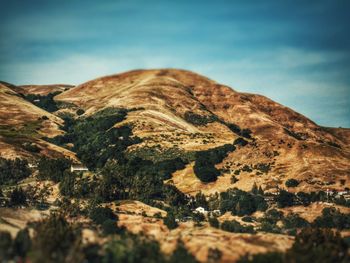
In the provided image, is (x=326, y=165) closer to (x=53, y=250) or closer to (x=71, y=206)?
(x=71, y=206)

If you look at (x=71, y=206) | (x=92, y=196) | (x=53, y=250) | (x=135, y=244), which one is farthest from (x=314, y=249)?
(x=92, y=196)

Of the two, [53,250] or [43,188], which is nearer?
[53,250]

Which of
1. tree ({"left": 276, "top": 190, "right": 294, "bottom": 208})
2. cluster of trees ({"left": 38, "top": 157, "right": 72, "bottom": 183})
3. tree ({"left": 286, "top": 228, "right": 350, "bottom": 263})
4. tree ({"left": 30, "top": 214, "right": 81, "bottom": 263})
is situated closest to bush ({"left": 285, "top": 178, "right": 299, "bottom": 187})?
tree ({"left": 276, "top": 190, "right": 294, "bottom": 208})

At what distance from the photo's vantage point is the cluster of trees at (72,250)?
83.4 metres

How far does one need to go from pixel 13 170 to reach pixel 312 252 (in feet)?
391

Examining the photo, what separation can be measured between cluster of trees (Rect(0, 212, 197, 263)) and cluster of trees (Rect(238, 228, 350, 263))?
1303 cm

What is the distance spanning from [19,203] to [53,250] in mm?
57052

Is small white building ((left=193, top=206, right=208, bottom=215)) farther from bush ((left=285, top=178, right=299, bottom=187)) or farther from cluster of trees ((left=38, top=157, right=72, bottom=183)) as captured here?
cluster of trees ((left=38, top=157, right=72, bottom=183))

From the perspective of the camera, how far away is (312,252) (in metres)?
89.3

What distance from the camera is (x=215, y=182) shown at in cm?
19025

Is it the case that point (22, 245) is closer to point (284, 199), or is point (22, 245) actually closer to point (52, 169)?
point (52, 169)

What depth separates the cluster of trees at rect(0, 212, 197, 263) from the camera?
83.4 m

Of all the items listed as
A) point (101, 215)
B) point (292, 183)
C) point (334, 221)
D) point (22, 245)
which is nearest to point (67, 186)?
point (101, 215)

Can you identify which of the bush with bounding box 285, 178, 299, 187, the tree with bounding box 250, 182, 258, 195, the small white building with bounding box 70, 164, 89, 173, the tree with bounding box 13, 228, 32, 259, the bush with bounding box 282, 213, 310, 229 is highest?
the bush with bounding box 285, 178, 299, 187
